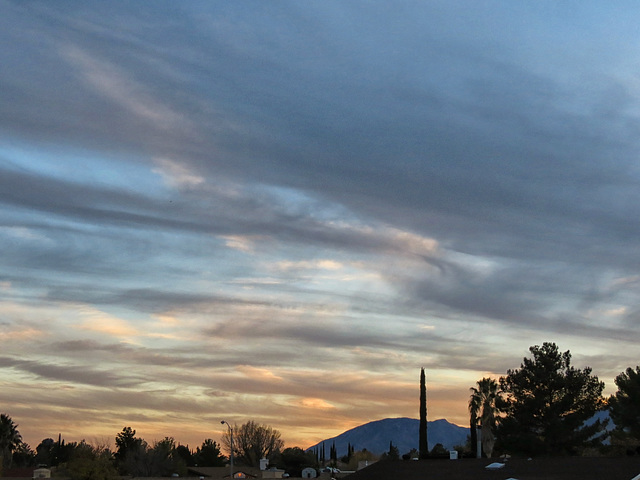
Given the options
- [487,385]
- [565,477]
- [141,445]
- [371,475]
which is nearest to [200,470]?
[141,445]

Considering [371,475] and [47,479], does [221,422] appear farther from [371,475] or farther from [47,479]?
[47,479]

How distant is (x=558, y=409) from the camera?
82.8 meters

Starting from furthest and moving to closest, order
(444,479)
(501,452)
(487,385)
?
(487,385)
(501,452)
(444,479)

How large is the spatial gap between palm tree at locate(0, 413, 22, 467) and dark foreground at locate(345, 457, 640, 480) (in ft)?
288

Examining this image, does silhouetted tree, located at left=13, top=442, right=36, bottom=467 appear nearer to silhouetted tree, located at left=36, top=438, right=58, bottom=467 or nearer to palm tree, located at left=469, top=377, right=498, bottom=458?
silhouetted tree, located at left=36, top=438, right=58, bottom=467

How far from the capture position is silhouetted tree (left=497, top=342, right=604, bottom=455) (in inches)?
3214

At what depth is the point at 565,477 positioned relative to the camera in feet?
162

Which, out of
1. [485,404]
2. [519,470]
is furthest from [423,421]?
[519,470]

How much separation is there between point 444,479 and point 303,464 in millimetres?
81269

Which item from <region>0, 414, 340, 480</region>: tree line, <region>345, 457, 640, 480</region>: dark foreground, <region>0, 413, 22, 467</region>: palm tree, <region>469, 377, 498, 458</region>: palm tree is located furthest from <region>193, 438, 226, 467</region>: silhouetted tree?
<region>345, 457, 640, 480</region>: dark foreground

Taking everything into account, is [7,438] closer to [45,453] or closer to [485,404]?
[45,453]

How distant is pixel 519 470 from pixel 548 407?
107 feet

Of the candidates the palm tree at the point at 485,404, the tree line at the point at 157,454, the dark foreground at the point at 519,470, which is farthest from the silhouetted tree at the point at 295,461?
the dark foreground at the point at 519,470

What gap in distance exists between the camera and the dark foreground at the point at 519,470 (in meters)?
49.2
